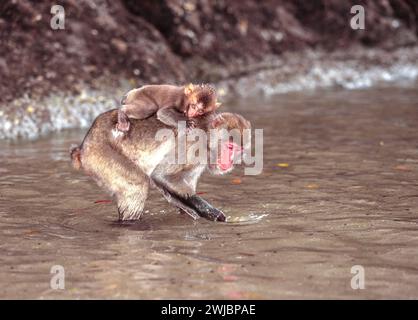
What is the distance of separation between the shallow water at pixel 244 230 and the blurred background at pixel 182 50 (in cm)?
150

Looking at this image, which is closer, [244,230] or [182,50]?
[244,230]

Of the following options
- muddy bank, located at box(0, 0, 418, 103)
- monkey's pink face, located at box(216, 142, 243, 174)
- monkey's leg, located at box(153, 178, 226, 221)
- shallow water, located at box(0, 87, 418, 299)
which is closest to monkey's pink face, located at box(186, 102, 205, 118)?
monkey's pink face, located at box(216, 142, 243, 174)

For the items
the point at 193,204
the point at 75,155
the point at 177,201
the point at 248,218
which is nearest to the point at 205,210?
the point at 193,204

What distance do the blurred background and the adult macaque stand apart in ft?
14.4

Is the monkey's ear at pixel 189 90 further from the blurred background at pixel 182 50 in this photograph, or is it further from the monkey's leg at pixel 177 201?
the blurred background at pixel 182 50

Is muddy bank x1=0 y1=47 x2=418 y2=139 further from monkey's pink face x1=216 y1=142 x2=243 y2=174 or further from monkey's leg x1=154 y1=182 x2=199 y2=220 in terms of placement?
monkey's pink face x1=216 y1=142 x2=243 y2=174

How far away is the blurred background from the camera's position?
445 inches

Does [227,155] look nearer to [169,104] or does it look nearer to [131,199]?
[169,104]

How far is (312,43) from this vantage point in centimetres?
1594

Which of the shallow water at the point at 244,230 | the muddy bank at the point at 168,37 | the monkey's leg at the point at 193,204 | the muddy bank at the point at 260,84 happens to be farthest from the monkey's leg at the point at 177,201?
the muddy bank at the point at 168,37

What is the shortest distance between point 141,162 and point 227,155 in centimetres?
65

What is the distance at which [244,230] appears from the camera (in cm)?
621

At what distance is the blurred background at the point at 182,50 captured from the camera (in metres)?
11.3
